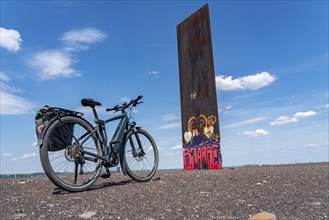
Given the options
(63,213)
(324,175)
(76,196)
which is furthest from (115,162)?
(324,175)

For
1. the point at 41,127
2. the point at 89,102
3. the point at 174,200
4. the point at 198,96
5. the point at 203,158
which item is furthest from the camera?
the point at 198,96

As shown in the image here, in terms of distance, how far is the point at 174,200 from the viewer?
3.81 meters

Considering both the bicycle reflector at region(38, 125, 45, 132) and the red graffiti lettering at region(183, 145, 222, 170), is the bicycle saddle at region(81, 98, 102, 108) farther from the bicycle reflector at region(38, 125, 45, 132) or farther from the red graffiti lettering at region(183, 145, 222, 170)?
the red graffiti lettering at region(183, 145, 222, 170)

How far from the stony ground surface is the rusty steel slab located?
4132mm

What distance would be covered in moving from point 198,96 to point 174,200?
6.36 meters

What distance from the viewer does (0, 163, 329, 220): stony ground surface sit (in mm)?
3255

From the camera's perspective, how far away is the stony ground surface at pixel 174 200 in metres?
3.25

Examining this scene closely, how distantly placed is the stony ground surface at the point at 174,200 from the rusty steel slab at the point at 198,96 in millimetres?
4132

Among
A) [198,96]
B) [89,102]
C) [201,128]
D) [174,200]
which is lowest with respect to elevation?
[174,200]

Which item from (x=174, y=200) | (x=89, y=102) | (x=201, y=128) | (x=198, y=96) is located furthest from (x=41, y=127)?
(x=198, y=96)

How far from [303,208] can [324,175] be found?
3.09 meters

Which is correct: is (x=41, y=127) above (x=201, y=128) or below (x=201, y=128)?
below

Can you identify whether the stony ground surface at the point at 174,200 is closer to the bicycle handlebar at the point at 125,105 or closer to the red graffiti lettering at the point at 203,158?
the bicycle handlebar at the point at 125,105

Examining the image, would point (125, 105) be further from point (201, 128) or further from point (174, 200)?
point (201, 128)
